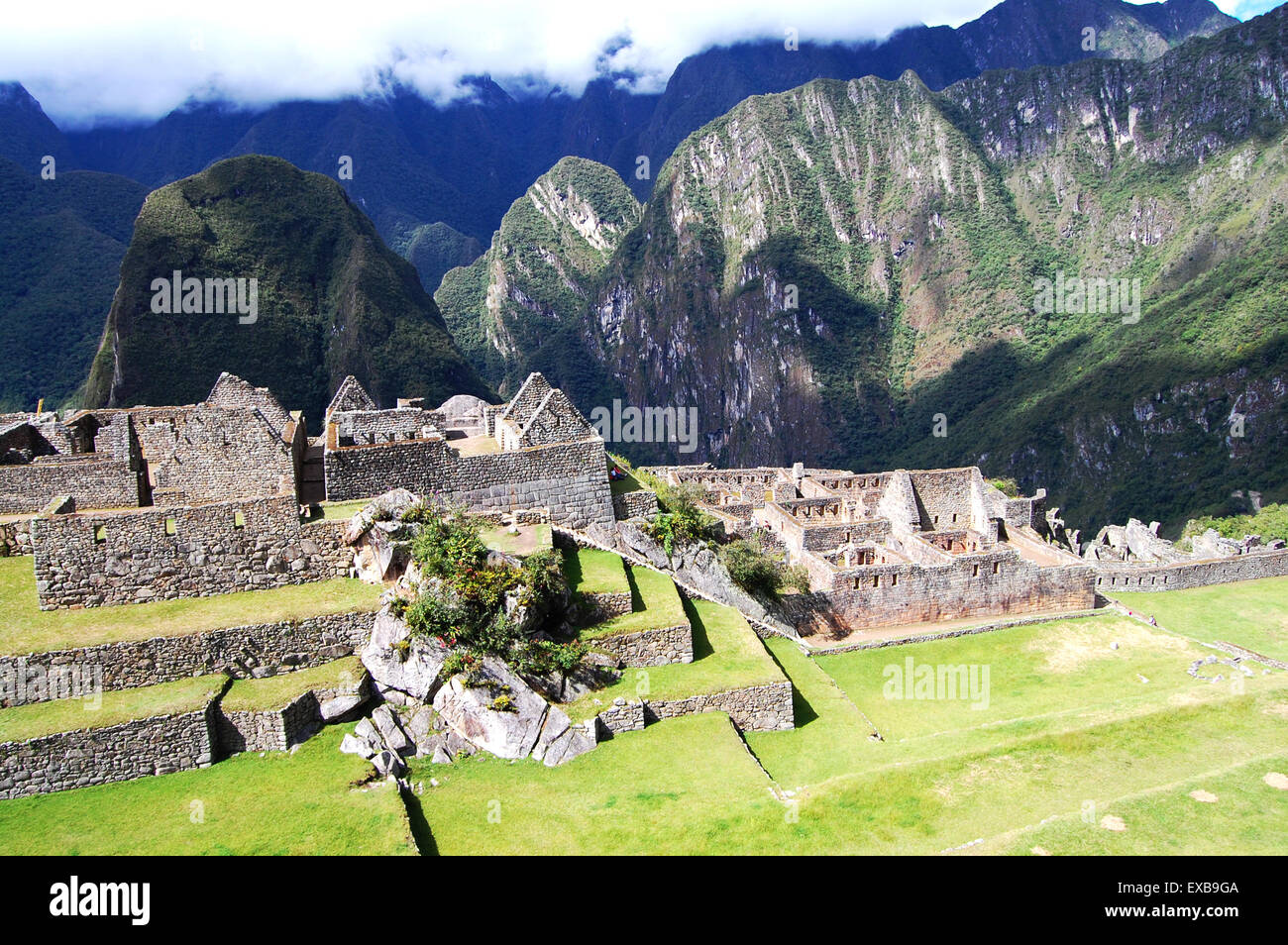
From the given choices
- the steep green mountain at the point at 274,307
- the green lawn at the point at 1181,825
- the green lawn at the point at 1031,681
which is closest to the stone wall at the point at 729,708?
the green lawn at the point at 1031,681

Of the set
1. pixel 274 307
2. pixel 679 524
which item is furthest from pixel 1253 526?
pixel 274 307

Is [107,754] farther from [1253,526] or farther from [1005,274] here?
[1005,274]

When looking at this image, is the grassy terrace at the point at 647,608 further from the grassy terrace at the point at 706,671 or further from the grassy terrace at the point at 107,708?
the grassy terrace at the point at 107,708

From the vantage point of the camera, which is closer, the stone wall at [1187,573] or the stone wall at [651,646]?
the stone wall at [651,646]

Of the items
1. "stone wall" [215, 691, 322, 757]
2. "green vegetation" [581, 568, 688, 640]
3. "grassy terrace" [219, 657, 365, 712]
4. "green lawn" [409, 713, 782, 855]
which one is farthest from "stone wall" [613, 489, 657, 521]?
"stone wall" [215, 691, 322, 757]

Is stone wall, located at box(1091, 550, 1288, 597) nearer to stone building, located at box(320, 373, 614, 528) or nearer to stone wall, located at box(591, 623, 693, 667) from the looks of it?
stone wall, located at box(591, 623, 693, 667)

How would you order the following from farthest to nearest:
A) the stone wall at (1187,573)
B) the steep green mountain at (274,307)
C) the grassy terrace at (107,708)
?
the steep green mountain at (274,307) → the stone wall at (1187,573) → the grassy terrace at (107,708)
